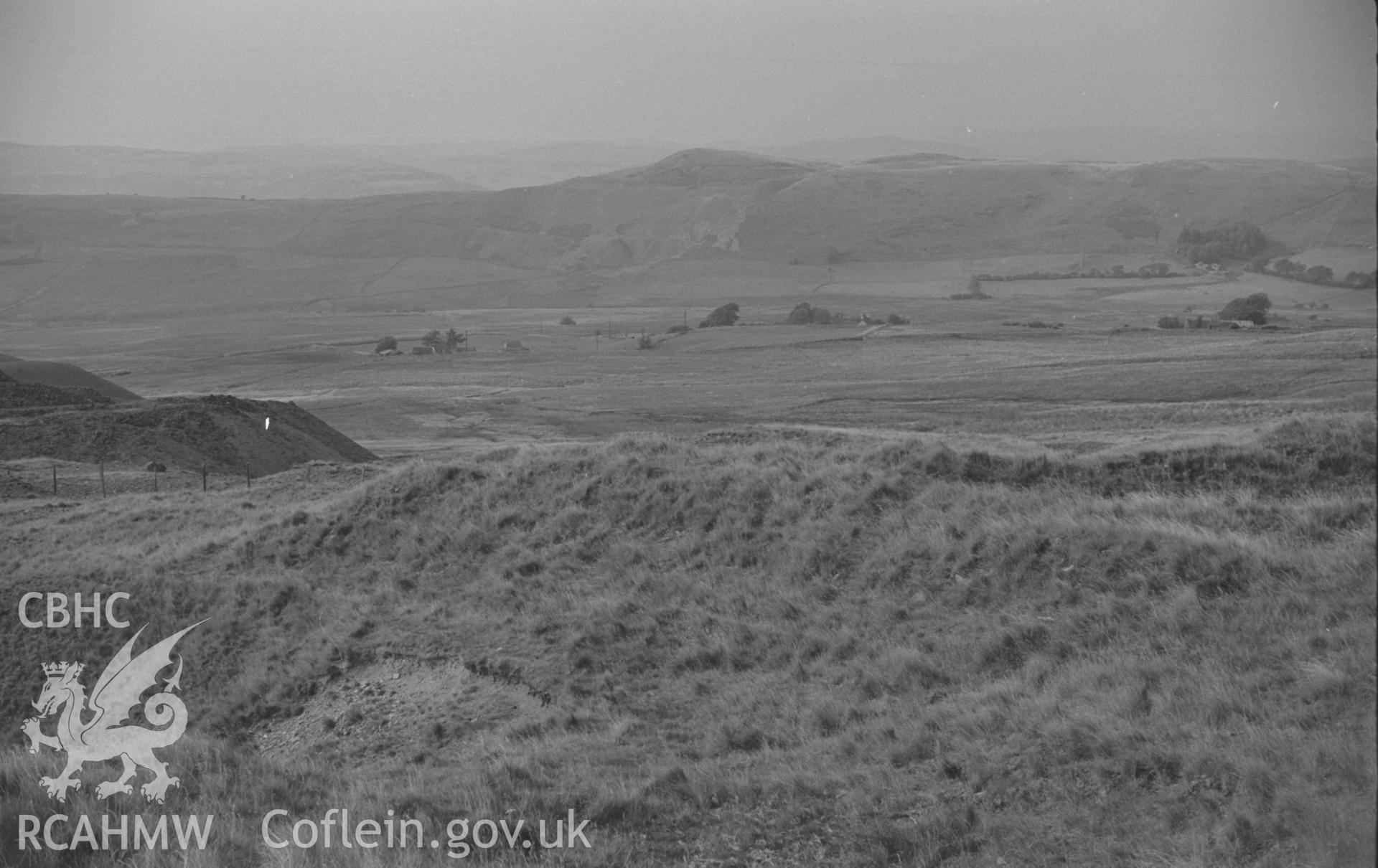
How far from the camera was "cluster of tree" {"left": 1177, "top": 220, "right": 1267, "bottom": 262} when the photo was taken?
10819cm

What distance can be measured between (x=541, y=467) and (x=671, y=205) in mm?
170439

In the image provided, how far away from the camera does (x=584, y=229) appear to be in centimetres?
17912

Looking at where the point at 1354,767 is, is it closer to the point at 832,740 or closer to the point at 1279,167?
the point at 832,740

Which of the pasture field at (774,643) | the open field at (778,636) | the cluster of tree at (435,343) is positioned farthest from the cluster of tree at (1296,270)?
the cluster of tree at (435,343)

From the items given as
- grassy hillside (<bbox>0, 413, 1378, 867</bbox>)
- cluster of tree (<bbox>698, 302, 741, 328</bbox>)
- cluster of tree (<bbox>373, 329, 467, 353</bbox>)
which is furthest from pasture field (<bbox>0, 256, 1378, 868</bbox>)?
cluster of tree (<bbox>698, 302, 741, 328</bbox>)

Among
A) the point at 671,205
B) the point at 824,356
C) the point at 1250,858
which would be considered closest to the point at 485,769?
the point at 1250,858

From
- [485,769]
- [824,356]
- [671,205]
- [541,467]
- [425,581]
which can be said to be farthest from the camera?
[671,205]

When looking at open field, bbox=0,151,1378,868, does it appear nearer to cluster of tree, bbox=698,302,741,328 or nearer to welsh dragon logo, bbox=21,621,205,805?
welsh dragon logo, bbox=21,621,205,805

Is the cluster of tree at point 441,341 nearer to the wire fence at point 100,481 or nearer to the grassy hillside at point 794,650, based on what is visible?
the wire fence at point 100,481

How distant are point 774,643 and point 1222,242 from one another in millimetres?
118466

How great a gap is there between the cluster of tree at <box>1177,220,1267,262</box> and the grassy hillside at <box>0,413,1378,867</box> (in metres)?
107

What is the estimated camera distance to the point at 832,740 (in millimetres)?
8117

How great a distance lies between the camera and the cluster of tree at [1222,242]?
108188 millimetres

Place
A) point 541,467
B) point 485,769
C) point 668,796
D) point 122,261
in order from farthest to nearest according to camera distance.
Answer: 1. point 122,261
2. point 541,467
3. point 485,769
4. point 668,796
